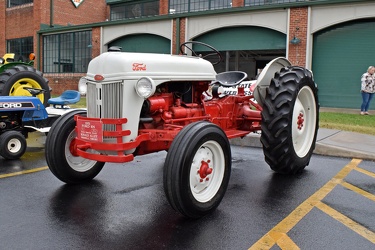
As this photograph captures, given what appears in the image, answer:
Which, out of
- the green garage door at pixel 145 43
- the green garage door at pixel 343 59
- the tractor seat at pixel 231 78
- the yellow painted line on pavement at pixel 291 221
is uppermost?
the green garage door at pixel 145 43

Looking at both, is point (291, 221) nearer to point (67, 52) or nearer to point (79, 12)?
point (67, 52)

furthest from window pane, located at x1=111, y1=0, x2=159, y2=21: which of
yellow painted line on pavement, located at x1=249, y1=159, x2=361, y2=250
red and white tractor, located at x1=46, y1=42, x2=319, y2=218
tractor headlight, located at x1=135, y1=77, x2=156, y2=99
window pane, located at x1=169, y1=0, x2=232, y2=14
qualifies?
tractor headlight, located at x1=135, y1=77, x2=156, y2=99

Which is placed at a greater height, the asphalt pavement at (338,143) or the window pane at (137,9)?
the window pane at (137,9)

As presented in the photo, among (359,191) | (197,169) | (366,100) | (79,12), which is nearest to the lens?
(197,169)

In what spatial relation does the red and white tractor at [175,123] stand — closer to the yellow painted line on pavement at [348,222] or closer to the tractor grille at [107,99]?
the tractor grille at [107,99]

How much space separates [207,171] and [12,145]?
3.97 meters

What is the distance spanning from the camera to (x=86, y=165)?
16.5 feet

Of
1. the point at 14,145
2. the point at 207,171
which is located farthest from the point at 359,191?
the point at 14,145

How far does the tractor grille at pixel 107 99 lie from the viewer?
3984mm

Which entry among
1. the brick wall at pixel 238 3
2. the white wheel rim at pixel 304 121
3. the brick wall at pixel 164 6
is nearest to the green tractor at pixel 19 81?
the white wheel rim at pixel 304 121

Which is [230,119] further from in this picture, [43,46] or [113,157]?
[43,46]

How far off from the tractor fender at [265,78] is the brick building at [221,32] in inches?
124

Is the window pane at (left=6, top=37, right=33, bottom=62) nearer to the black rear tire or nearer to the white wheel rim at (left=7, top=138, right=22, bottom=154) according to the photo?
the black rear tire

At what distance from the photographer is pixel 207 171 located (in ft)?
12.9
